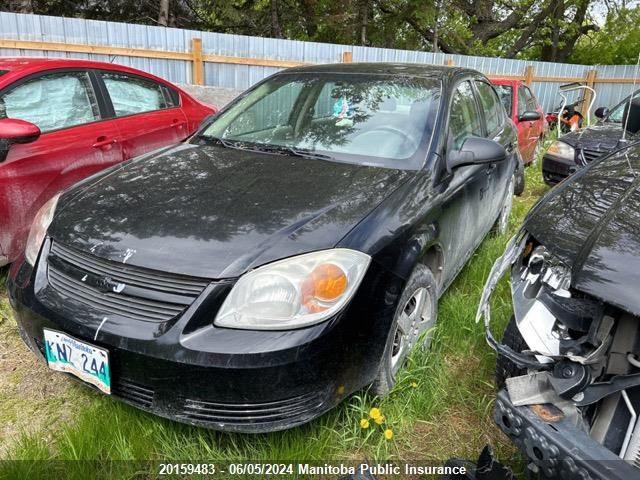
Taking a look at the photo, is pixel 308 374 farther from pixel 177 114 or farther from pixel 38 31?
pixel 38 31

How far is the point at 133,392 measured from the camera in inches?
73.5

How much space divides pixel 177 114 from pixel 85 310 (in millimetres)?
3056

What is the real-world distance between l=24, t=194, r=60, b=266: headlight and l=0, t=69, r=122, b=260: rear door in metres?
0.85

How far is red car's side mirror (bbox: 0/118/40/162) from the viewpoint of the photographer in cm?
296

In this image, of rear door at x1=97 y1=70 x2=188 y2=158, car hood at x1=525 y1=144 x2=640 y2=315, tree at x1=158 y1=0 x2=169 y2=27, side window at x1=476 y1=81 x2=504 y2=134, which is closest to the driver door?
side window at x1=476 y1=81 x2=504 y2=134

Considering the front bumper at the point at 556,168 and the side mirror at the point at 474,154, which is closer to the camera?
the side mirror at the point at 474,154

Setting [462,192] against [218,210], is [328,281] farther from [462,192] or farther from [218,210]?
[462,192]

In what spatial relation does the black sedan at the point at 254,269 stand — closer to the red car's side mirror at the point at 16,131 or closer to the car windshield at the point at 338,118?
the car windshield at the point at 338,118

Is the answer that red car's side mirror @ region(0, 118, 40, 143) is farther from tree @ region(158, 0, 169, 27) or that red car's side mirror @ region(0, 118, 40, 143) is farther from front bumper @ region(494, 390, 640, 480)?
tree @ region(158, 0, 169, 27)

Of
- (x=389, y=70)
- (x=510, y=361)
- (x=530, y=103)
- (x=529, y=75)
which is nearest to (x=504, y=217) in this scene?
(x=389, y=70)

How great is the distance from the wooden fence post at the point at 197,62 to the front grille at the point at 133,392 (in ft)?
23.7

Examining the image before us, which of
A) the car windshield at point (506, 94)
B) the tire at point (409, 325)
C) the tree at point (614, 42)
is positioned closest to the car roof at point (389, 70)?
the tire at point (409, 325)

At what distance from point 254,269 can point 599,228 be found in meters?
1.16

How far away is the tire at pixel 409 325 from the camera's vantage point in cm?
222
